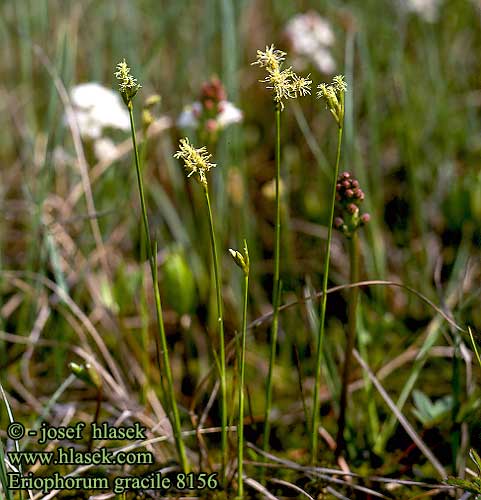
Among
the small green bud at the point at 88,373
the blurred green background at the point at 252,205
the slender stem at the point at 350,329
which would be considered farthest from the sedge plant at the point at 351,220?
the small green bud at the point at 88,373

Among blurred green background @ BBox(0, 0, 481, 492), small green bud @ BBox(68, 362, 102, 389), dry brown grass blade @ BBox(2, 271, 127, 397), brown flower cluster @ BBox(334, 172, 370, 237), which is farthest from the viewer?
blurred green background @ BBox(0, 0, 481, 492)

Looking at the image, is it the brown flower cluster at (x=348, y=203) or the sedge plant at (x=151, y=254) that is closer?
the sedge plant at (x=151, y=254)

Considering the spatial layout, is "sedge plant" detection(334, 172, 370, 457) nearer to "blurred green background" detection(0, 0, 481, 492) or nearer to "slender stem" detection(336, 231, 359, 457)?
"slender stem" detection(336, 231, 359, 457)

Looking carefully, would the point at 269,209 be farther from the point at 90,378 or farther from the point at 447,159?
the point at 90,378

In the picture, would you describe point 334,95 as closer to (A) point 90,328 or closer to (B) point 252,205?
(A) point 90,328

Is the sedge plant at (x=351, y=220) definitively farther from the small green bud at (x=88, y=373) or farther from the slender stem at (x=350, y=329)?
the small green bud at (x=88, y=373)

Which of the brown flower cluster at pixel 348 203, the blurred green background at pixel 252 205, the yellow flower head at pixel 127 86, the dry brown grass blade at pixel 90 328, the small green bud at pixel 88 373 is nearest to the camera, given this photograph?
the yellow flower head at pixel 127 86

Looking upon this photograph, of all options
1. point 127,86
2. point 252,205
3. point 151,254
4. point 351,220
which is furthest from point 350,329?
point 252,205

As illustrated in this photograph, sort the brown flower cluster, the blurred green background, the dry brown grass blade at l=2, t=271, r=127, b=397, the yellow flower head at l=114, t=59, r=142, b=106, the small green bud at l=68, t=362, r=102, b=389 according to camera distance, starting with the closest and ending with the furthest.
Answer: the yellow flower head at l=114, t=59, r=142, b=106 → the brown flower cluster → the small green bud at l=68, t=362, r=102, b=389 → the dry brown grass blade at l=2, t=271, r=127, b=397 → the blurred green background

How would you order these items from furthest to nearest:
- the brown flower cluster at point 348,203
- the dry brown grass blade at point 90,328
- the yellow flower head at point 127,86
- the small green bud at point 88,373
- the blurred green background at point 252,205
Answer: the blurred green background at point 252,205 → the dry brown grass blade at point 90,328 → the small green bud at point 88,373 → the brown flower cluster at point 348,203 → the yellow flower head at point 127,86

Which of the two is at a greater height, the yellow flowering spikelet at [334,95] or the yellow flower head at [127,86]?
the yellow flower head at [127,86]

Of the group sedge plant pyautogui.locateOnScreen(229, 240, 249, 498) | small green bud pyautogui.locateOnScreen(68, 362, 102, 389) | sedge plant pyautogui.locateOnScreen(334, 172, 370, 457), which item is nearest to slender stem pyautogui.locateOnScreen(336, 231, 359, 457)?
sedge plant pyautogui.locateOnScreen(334, 172, 370, 457)
